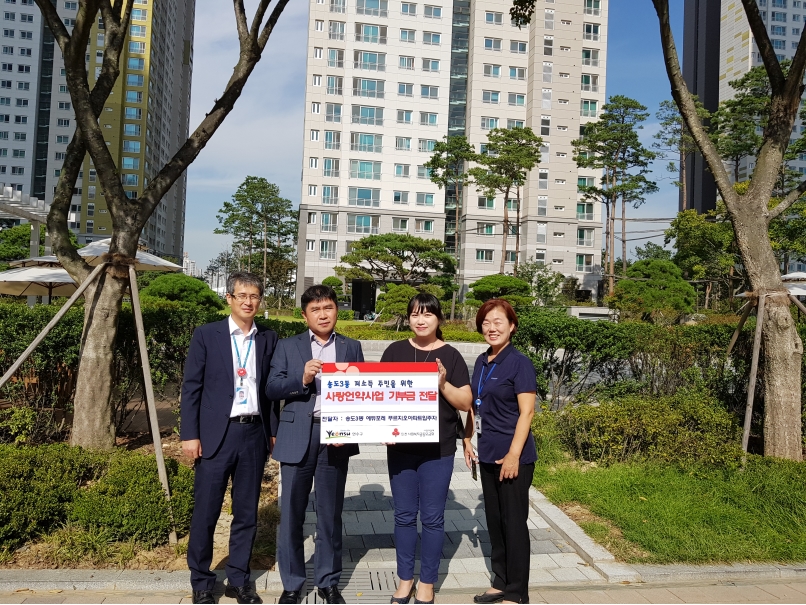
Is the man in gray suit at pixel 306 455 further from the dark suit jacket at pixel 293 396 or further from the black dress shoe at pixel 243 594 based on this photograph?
the black dress shoe at pixel 243 594

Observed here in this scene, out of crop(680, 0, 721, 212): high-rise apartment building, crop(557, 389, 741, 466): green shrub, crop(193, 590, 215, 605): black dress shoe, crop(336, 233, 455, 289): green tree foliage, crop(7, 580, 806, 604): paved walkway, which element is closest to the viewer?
crop(193, 590, 215, 605): black dress shoe

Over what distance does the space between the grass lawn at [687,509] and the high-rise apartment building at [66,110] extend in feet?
236

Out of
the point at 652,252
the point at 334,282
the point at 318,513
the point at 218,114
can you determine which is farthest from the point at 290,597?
the point at 652,252

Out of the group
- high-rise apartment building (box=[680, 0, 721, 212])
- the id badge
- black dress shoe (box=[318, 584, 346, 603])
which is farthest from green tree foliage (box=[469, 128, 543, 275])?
high-rise apartment building (box=[680, 0, 721, 212])

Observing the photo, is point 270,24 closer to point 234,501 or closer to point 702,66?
point 234,501

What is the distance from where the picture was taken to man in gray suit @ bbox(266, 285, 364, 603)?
374 centimetres

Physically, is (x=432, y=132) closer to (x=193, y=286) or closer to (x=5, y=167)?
(x=193, y=286)

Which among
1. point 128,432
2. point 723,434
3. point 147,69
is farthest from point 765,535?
point 147,69

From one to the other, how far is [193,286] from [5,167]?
66.1 meters

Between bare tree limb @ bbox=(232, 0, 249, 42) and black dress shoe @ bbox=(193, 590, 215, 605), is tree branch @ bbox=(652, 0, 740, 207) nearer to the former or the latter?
bare tree limb @ bbox=(232, 0, 249, 42)

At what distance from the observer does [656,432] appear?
6383 millimetres

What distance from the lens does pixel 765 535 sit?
4.74 m

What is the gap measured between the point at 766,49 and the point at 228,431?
744 cm

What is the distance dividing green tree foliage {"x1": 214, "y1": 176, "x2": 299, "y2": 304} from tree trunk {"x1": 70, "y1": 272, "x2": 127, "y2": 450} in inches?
1930
